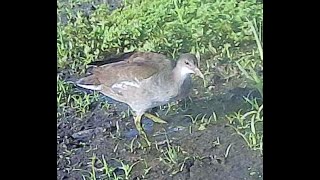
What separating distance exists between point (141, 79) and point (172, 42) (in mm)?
98

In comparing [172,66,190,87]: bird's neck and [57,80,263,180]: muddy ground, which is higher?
[172,66,190,87]: bird's neck

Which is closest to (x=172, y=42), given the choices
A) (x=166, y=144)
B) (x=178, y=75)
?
(x=178, y=75)

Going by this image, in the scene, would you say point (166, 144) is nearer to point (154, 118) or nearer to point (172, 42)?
point (154, 118)

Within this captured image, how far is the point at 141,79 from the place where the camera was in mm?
1127

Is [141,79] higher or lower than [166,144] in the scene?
higher

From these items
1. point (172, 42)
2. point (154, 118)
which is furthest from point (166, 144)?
point (172, 42)

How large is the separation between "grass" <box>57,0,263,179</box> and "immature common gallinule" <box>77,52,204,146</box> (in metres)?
0.02

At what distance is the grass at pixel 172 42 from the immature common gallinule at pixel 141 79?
2cm

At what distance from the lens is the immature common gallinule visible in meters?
1.13

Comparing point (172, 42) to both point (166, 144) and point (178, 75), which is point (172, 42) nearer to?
point (178, 75)
